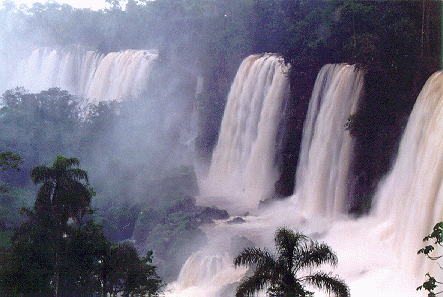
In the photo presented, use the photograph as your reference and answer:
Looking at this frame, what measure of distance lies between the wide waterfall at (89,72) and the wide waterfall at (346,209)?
15942mm

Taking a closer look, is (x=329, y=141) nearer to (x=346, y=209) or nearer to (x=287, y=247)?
(x=346, y=209)

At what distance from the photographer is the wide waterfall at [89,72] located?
4100 cm

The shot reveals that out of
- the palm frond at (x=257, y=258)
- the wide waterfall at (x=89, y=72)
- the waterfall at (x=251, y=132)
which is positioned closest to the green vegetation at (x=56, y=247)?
the palm frond at (x=257, y=258)

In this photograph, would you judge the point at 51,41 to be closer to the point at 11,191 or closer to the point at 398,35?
the point at 11,191

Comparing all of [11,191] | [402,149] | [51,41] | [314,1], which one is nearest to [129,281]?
[402,149]

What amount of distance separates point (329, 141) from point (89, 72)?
27.5 meters

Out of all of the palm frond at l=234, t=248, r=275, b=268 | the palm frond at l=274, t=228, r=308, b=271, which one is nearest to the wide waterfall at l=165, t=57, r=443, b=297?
the palm frond at l=274, t=228, r=308, b=271

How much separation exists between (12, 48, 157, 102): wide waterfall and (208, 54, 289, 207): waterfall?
28.0 feet

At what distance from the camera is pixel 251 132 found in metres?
31.0

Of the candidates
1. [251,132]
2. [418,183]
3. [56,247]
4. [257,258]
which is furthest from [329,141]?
[257,258]

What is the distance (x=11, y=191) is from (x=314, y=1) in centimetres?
1754

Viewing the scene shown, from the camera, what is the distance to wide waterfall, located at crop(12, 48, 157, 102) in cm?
4100

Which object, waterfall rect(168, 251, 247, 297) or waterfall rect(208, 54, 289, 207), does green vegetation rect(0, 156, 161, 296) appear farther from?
waterfall rect(208, 54, 289, 207)

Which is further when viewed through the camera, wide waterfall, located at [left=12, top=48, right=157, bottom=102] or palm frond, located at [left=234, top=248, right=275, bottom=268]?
wide waterfall, located at [left=12, top=48, right=157, bottom=102]
